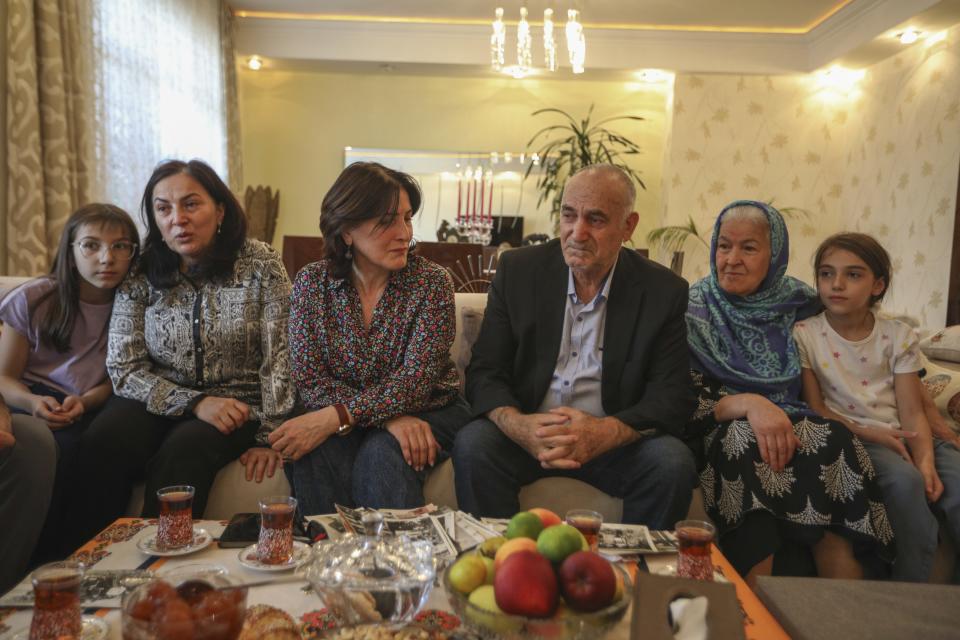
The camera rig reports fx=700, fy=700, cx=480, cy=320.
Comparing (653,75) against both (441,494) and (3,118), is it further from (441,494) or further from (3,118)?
(441,494)

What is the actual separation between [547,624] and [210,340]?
1525 mm

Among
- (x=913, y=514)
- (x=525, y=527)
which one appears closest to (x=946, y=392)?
(x=913, y=514)

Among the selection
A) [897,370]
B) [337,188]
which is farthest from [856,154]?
[337,188]

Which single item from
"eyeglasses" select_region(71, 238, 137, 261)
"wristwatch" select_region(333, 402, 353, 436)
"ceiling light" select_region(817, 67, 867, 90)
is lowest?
"wristwatch" select_region(333, 402, 353, 436)

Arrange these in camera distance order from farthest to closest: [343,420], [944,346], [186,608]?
[944,346]
[343,420]
[186,608]

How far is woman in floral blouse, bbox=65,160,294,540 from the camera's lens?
→ 76.9 inches

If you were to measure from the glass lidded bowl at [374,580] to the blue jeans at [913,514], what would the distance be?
1.40 metres

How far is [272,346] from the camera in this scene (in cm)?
207

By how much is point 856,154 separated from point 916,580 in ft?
15.5

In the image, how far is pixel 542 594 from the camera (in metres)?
0.86

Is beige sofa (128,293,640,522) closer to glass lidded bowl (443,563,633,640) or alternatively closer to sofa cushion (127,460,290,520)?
sofa cushion (127,460,290,520)

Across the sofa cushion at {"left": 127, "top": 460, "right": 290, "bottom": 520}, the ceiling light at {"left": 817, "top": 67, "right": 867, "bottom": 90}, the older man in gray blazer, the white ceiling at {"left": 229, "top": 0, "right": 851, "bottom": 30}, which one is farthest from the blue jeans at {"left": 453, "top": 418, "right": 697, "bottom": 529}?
the ceiling light at {"left": 817, "top": 67, "right": 867, "bottom": 90}

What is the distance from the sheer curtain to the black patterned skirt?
336 cm

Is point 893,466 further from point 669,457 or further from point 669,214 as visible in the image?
point 669,214
